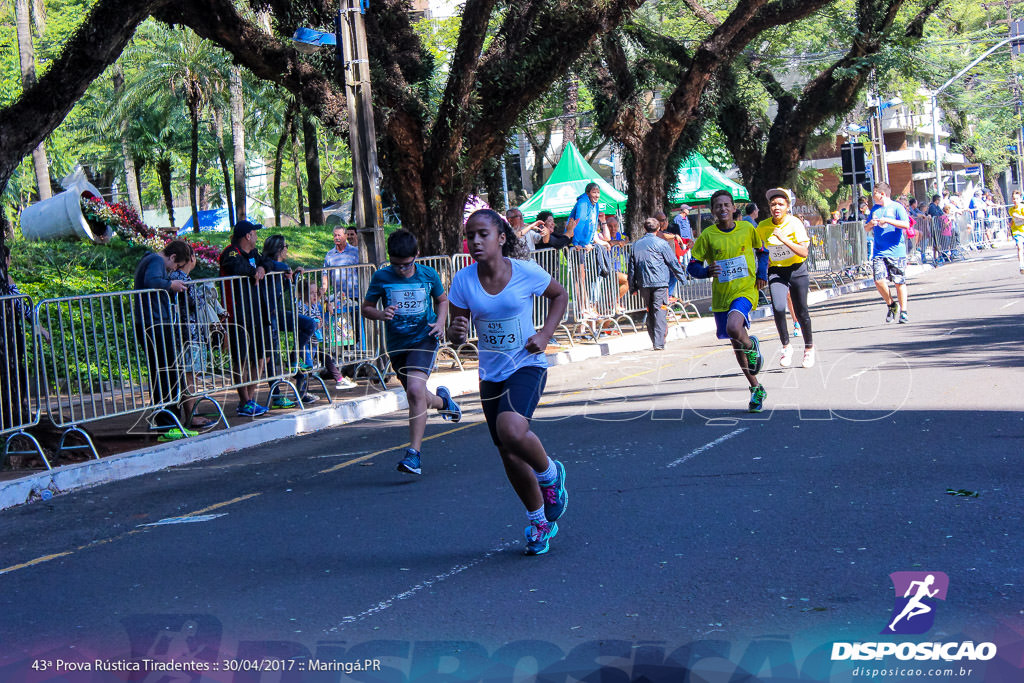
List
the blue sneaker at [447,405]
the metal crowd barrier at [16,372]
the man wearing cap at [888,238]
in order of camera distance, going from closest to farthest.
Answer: the blue sneaker at [447,405]
the metal crowd barrier at [16,372]
the man wearing cap at [888,238]

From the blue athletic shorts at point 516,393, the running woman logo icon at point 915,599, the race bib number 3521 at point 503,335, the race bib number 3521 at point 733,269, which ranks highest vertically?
the race bib number 3521 at point 733,269

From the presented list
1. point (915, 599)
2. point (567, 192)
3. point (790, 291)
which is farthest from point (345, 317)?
point (567, 192)

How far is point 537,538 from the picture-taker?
20.2ft

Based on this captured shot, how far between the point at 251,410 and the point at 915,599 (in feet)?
29.6

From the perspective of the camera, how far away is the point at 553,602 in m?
5.27

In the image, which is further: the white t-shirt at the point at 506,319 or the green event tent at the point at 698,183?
the green event tent at the point at 698,183

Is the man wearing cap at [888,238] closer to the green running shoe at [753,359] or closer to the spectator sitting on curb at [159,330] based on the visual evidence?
the green running shoe at [753,359]

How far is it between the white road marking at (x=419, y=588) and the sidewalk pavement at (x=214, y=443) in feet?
15.6

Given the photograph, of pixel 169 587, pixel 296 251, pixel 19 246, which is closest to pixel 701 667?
pixel 169 587

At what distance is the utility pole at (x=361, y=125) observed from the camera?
14.8 metres

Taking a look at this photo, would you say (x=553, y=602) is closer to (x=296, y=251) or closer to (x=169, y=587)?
(x=169, y=587)

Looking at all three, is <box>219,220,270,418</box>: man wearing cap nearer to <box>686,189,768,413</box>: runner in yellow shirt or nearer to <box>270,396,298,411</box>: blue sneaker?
<box>270,396,298,411</box>: blue sneaker

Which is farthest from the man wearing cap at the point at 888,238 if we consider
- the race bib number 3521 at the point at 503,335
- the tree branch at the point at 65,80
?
the race bib number 3521 at the point at 503,335

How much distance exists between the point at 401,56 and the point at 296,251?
14.9m
